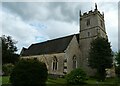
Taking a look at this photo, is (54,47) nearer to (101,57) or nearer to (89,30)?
(89,30)

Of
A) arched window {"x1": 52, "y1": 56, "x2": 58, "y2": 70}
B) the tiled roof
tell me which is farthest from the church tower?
arched window {"x1": 52, "y1": 56, "x2": 58, "y2": 70}

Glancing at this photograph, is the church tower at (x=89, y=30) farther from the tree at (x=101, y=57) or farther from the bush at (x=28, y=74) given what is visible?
the bush at (x=28, y=74)

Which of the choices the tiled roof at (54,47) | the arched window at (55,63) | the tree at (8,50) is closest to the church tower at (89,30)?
the tiled roof at (54,47)

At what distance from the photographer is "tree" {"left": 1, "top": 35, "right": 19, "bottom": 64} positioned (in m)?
53.2

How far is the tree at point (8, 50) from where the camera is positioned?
175 feet

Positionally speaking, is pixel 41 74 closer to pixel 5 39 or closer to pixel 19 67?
pixel 19 67

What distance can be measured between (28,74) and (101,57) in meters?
19.7

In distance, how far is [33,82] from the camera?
21.8 meters

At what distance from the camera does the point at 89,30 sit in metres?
45.5

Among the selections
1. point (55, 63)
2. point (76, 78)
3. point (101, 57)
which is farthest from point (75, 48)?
point (76, 78)

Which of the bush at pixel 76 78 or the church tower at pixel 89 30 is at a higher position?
the church tower at pixel 89 30

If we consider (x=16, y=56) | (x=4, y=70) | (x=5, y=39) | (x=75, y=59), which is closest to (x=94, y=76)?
(x=75, y=59)

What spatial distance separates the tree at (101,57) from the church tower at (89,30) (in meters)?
4.67

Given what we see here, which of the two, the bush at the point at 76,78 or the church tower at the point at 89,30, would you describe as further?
the church tower at the point at 89,30
